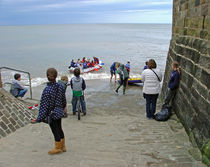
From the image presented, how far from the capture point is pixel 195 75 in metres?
4.94

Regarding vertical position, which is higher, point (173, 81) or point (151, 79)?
point (151, 79)

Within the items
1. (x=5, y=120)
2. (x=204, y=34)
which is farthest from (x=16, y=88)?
(x=204, y=34)

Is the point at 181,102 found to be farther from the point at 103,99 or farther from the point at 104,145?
the point at 103,99

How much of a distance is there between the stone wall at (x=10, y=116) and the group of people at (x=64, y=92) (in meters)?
0.41

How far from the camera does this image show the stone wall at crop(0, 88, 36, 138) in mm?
5738

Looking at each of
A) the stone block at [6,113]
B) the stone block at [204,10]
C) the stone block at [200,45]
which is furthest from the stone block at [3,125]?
the stone block at [204,10]

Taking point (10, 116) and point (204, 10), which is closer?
point (204, 10)

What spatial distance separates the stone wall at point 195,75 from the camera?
13.7 ft

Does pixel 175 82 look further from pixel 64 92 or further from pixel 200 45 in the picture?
pixel 64 92

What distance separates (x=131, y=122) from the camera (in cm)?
627

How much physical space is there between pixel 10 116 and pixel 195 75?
15.6 feet

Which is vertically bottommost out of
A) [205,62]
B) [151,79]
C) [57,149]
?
[57,149]

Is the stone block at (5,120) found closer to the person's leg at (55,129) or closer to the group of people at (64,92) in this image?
the group of people at (64,92)

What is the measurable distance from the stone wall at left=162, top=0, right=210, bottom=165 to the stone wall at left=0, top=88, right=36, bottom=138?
169 inches
